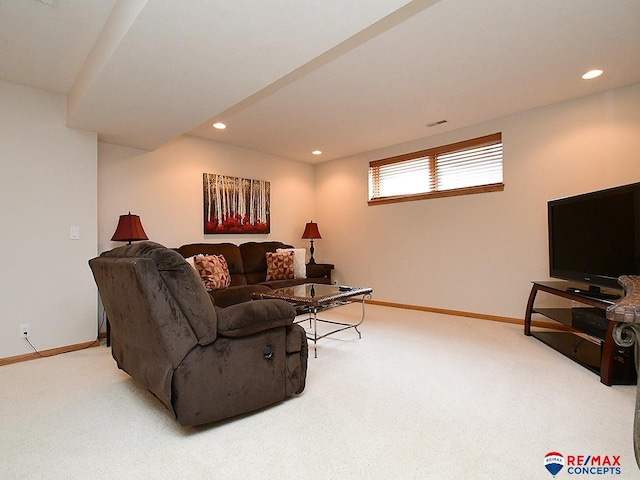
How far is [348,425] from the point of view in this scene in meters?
1.77

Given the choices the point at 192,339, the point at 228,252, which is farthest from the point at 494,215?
the point at 192,339

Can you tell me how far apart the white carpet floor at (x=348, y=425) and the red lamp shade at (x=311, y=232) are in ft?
9.53

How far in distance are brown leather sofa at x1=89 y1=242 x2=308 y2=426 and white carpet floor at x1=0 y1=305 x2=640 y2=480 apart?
168 millimetres

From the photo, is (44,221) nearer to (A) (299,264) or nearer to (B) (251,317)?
(B) (251,317)

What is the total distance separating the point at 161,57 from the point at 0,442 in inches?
88.8

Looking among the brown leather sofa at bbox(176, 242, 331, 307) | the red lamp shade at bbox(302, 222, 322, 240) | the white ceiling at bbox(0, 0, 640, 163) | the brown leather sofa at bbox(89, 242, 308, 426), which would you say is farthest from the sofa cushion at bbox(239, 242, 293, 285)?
the brown leather sofa at bbox(89, 242, 308, 426)

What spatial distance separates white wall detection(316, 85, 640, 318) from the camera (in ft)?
10.9

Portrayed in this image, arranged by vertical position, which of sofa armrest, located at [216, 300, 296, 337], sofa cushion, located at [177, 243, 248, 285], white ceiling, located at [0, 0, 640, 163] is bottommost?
sofa armrest, located at [216, 300, 296, 337]

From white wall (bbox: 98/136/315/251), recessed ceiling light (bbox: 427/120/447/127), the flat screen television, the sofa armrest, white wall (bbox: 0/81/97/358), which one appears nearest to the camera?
the sofa armrest

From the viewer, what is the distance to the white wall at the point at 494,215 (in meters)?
3.33

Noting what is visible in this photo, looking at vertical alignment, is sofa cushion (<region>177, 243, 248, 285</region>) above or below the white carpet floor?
above

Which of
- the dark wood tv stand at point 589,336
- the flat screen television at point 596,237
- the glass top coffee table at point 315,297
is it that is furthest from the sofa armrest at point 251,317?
the flat screen television at point 596,237

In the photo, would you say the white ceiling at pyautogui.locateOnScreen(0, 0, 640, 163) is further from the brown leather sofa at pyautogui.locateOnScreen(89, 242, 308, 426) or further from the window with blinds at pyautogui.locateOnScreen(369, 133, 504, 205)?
the brown leather sofa at pyautogui.locateOnScreen(89, 242, 308, 426)

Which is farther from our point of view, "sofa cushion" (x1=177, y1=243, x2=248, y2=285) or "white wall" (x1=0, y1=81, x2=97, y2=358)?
"sofa cushion" (x1=177, y1=243, x2=248, y2=285)
